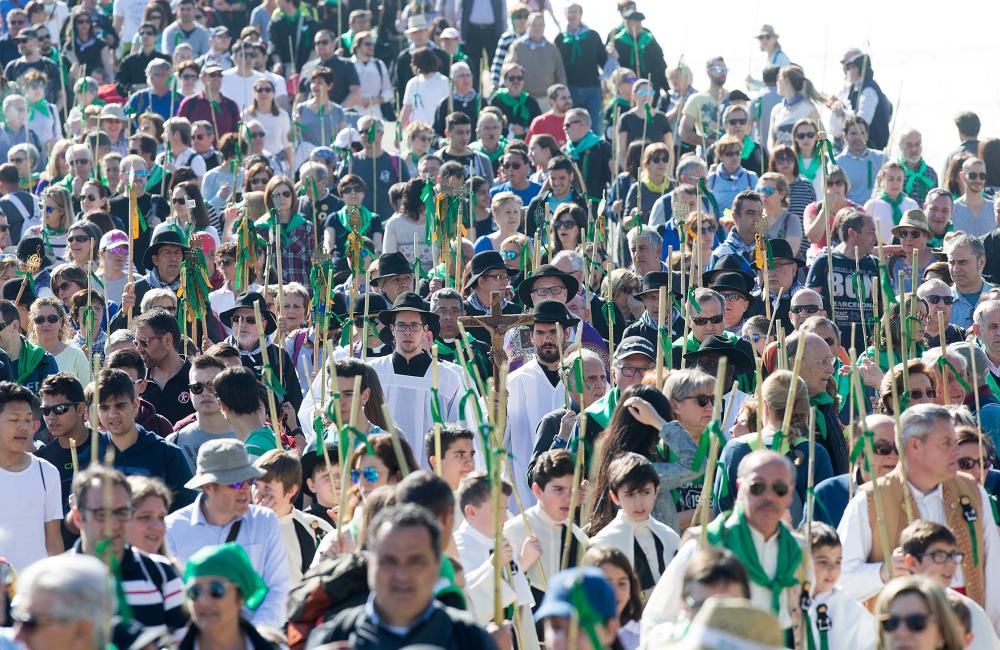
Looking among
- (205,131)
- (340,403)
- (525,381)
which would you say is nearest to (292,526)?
(340,403)

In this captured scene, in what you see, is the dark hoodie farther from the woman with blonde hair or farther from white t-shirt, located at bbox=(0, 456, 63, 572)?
the woman with blonde hair

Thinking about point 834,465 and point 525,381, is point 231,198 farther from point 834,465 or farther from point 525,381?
point 834,465

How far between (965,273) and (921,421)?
4.79 meters

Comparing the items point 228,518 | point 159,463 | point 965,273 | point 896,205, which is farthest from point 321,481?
point 896,205

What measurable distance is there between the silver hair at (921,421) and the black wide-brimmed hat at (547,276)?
4.04 meters

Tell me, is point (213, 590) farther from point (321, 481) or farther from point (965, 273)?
point (965, 273)

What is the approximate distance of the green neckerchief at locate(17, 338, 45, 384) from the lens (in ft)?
35.2

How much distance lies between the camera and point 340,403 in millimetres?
9445

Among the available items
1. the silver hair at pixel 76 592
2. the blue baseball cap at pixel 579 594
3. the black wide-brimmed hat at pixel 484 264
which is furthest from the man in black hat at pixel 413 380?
the silver hair at pixel 76 592

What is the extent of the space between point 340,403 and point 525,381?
4.42 feet

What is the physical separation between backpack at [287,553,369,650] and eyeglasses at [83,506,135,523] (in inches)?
25.8

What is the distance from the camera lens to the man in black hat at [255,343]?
11.1m

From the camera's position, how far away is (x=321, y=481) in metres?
8.81

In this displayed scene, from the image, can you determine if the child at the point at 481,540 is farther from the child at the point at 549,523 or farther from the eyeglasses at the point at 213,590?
the eyeglasses at the point at 213,590
